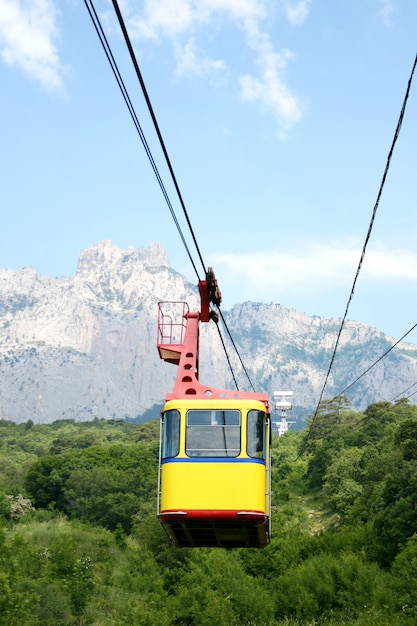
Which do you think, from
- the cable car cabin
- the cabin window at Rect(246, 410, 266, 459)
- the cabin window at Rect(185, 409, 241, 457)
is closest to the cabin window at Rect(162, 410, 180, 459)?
the cable car cabin

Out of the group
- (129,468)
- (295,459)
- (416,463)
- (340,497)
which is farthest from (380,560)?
(295,459)

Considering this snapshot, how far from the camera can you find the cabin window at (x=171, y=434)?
19.5m

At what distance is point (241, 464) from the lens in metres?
19.2

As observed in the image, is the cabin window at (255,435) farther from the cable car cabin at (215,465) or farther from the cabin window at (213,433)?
the cabin window at (213,433)

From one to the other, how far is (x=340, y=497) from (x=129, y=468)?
38.1 m

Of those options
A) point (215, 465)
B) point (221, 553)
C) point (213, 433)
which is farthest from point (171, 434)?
point (221, 553)

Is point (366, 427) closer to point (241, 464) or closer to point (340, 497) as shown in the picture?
point (340, 497)

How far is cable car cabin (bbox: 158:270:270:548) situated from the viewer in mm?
19031

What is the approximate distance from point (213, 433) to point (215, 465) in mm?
756

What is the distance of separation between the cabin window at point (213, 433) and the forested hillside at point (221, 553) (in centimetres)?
3535

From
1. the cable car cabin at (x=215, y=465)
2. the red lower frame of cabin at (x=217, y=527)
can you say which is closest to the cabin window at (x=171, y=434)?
the cable car cabin at (x=215, y=465)

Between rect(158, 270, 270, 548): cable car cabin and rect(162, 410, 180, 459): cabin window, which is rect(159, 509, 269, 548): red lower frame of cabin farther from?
rect(162, 410, 180, 459): cabin window

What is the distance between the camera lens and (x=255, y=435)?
1953cm

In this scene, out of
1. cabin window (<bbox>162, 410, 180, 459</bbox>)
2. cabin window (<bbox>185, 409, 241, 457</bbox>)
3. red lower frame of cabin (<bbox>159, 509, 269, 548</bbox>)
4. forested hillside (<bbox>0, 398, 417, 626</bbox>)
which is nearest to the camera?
red lower frame of cabin (<bbox>159, 509, 269, 548</bbox>)
